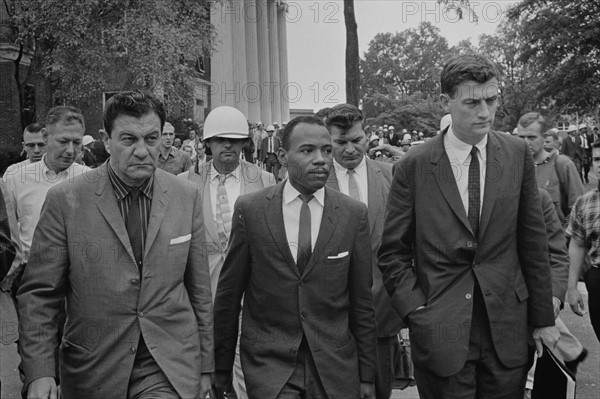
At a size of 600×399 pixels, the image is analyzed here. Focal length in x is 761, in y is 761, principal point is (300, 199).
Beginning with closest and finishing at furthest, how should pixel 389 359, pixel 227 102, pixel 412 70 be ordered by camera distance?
pixel 389 359
pixel 227 102
pixel 412 70

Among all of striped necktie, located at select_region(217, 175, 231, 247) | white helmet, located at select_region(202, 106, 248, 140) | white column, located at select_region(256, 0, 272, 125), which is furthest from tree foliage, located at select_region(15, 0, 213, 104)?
white column, located at select_region(256, 0, 272, 125)

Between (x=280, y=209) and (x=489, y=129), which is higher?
(x=489, y=129)

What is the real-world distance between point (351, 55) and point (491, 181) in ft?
57.9

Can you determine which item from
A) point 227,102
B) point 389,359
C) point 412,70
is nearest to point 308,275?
point 389,359

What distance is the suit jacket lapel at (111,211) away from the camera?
362 cm

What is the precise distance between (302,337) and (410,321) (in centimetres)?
57

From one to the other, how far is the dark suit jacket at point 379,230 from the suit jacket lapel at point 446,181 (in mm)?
978

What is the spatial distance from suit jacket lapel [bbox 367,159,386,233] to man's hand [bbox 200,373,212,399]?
189cm

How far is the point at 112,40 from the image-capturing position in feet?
70.6

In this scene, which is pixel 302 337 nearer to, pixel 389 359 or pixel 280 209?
pixel 280 209

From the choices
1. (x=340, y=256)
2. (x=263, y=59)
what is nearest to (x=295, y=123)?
→ (x=340, y=256)

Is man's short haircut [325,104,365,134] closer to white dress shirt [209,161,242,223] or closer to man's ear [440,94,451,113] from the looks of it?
white dress shirt [209,161,242,223]

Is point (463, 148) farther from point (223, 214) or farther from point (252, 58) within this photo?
point (252, 58)

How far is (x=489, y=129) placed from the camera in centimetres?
404
